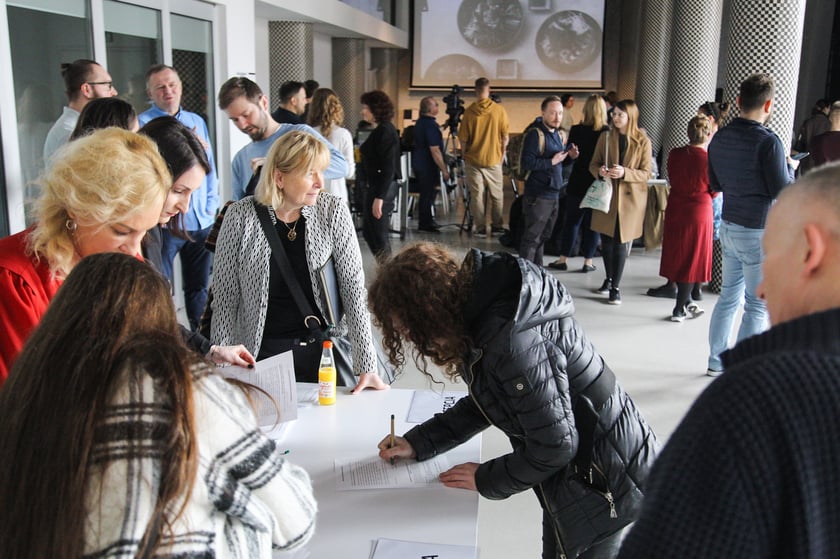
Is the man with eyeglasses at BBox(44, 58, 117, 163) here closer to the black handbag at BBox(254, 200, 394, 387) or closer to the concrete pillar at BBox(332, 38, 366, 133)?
the black handbag at BBox(254, 200, 394, 387)

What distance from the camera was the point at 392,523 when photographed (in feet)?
5.41

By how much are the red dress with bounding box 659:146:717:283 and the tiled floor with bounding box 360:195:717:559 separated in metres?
0.41

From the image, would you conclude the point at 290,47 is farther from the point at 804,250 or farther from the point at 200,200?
the point at 804,250

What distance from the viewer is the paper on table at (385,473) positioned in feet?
5.96

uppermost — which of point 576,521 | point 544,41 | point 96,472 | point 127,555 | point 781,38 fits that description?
point 544,41

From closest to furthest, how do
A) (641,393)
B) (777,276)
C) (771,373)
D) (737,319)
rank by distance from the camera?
(771,373) → (777,276) → (641,393) → (737,319)

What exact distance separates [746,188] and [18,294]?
377 centimetres

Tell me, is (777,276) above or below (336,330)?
above

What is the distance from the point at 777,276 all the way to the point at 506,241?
7.54 metres

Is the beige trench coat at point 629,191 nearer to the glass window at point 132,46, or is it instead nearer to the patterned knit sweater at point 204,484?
the glass window at point 132,46

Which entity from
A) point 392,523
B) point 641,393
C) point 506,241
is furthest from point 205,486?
point 506,241

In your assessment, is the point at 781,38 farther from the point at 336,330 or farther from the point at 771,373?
the point at 771,373

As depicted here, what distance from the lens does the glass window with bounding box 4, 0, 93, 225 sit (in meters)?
3.94

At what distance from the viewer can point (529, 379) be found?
1644mm
